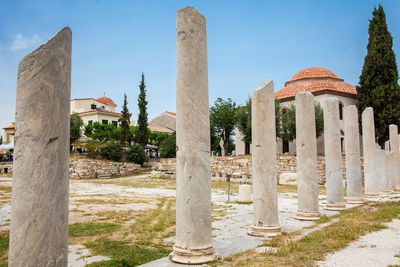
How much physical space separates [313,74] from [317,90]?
487 cm

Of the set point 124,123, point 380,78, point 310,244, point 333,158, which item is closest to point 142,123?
point 124,123

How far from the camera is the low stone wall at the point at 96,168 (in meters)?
28.5

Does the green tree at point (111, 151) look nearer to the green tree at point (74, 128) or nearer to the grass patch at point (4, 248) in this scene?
the green tree at point (74, 128)

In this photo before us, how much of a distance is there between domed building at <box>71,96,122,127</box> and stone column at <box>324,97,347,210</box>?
45.9 m

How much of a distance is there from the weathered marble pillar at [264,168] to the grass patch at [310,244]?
443 millimetres

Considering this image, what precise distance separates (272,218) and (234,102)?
31.6m

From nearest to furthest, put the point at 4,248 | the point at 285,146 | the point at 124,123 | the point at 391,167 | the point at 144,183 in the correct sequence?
1. the point at 4,248
2. the point at 391,167
3. the point at 144,183
4. the point at 285,146
5. the point at 124,123

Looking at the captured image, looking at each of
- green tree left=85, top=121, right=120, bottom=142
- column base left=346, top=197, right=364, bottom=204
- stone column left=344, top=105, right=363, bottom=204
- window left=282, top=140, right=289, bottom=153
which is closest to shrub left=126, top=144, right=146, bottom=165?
green tree left=85, top=121, right=120, bottom=142

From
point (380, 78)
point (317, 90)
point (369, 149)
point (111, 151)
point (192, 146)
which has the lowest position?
point (192, 146)

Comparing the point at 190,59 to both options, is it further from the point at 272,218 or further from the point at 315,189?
the point at 315,189

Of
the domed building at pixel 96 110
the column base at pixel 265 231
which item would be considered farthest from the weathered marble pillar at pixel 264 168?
the domed building at pixel 96 110

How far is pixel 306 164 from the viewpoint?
8.59m

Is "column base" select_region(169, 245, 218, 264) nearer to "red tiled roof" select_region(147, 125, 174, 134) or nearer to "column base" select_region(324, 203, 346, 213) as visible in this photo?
"column base" select_region(324, 203, 346, 213)

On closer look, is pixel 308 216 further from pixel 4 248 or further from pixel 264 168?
pixel 4 248
